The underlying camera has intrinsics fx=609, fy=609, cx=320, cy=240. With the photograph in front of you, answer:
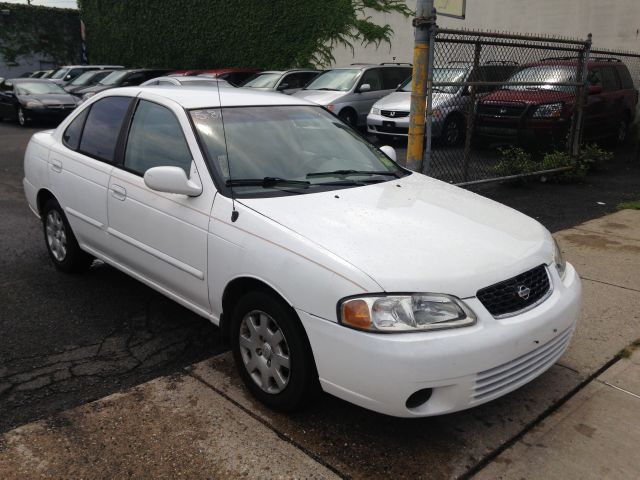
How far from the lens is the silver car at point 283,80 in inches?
599

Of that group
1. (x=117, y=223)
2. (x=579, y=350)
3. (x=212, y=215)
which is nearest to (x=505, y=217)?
(x=579, y=350)

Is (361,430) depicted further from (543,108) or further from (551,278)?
(543,108)

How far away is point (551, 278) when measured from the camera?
3.22 meters

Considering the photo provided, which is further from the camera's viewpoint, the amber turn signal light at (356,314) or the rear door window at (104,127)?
the rear door window at (104,127)

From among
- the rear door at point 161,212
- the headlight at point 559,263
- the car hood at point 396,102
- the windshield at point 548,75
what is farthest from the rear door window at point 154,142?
the car hood at point 396,102

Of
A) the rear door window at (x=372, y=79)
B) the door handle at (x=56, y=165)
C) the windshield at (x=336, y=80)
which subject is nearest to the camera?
the door handle at (x=56, y=165)

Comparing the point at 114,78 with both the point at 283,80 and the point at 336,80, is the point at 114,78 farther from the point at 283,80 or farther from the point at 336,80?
the point at 336,80

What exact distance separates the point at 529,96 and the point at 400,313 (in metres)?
7.77

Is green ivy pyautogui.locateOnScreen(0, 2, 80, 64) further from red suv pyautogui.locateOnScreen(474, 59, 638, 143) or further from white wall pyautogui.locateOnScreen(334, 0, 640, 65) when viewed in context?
red suv pyautogui.locateOnScreen(474, 59, 638, 143)

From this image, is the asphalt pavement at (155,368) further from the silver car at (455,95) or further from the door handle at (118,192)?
the silver car at (455,95)

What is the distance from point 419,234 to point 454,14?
4453 millimetres

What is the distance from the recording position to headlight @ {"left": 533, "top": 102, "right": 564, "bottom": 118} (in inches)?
378

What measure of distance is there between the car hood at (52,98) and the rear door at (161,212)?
47.6ft

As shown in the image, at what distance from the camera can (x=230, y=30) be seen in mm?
22953
